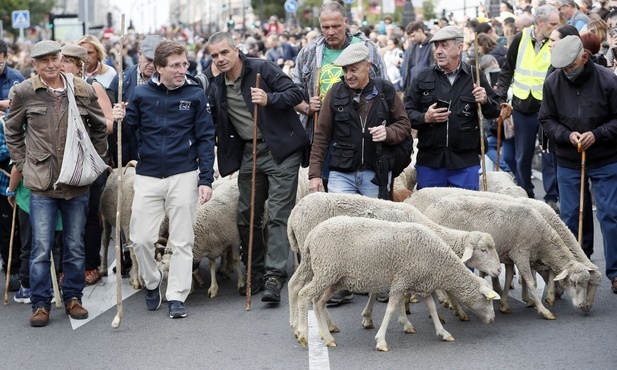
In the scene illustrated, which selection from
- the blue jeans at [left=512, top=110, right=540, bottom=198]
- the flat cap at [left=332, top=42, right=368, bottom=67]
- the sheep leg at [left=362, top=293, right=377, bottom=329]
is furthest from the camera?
the blue jeans at [left=512, top=110, right=540, bottom=198]

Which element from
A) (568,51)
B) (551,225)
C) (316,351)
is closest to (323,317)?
(316,351)

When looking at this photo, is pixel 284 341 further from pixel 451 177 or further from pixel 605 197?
pixel 605 197

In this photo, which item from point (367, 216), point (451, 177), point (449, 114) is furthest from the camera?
point (451, 177)

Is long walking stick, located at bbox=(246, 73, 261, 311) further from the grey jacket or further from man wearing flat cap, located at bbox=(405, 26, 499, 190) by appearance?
the grey jacket

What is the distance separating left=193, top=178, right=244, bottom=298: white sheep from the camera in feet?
30.5

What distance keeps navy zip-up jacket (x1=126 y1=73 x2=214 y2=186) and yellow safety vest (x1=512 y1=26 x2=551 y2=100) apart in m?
4.59

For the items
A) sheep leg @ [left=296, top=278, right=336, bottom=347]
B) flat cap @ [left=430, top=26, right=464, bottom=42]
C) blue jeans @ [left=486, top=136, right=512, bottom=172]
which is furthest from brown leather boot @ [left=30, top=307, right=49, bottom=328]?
blue jeans @ [left=486, top=136, right=512, bottom=172]

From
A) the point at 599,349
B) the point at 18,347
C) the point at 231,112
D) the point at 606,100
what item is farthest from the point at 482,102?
the point at 18,347

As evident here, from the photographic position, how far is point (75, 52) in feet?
31.5

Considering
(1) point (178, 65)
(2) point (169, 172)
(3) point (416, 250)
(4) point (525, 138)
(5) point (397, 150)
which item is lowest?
(3) point (416, 250)

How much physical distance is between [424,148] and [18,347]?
381 centimetres

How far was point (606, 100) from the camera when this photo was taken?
8719 mm

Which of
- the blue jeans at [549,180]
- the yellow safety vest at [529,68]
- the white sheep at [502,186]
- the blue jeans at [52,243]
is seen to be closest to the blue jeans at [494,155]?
the blue jeans at [549,180]

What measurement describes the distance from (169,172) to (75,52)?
1834mm
